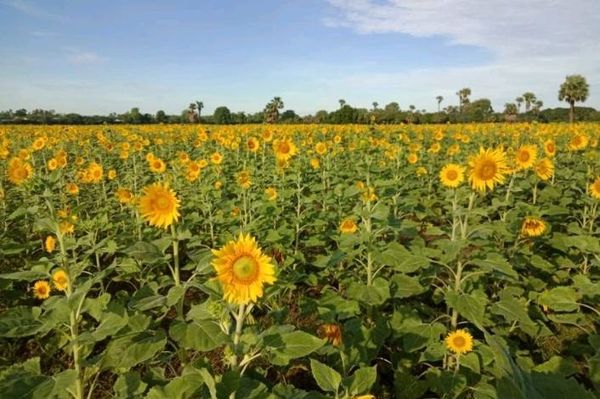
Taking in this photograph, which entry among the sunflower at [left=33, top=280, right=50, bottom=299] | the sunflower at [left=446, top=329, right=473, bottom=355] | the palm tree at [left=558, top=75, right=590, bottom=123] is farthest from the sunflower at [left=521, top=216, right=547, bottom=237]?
the palm tree at [left=558, top=75, right=590, bottom=123]

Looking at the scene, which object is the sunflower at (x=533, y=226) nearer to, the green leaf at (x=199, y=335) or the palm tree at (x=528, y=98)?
the green leaf at (x=199, y=335)

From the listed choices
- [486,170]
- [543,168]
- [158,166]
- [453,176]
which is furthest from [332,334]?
[543,168]

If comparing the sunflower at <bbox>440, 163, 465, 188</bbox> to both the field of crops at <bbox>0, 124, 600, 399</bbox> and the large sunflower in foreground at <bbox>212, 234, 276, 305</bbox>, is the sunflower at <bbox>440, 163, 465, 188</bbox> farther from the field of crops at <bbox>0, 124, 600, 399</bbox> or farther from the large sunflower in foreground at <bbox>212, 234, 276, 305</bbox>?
the large sunflower in foreground at <bbox>212, 234, 276, 305</bbox>

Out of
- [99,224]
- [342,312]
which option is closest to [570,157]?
[342,312]

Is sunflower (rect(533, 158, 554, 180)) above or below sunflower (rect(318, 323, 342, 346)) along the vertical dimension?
above

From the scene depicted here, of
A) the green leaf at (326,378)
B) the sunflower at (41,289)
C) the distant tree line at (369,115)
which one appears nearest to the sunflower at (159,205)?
the green leaf at (326,378)

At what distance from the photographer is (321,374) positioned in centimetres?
181

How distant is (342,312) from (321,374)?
4.43 feet

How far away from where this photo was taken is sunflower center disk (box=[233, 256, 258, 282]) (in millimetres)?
2008

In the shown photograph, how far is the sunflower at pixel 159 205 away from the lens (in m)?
2.83

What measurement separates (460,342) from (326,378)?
185 cm

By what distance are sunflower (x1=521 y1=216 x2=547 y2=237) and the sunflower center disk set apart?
4.19m

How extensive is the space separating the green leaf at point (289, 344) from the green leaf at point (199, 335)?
223 mm

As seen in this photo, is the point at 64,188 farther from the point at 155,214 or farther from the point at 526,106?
the point at 526,106
